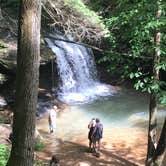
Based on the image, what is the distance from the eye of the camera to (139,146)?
52.7ft

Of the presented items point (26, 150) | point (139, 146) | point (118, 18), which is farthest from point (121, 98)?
point (26, 150)

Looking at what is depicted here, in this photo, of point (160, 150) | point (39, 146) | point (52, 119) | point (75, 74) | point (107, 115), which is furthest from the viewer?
point (75, 74)

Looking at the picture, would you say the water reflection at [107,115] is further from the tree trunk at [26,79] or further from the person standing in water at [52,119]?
the tree trunk at [26,79]

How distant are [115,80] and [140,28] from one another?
1678 centimetres

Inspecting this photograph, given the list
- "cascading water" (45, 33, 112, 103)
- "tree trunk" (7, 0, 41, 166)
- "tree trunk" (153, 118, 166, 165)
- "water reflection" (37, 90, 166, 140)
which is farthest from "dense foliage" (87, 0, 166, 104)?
"cascading water" (45, 33, 112, 103)

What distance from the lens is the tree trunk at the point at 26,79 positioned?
234 inches

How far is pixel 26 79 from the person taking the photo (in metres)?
5.96

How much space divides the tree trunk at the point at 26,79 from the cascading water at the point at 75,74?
638 inches

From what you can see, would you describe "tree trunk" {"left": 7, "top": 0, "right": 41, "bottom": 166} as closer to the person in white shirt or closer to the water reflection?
the person in white shirt

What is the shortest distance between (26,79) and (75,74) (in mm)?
18748

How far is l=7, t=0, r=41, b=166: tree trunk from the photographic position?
5.95 meters

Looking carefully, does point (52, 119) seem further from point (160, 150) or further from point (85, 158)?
point (160, 150)

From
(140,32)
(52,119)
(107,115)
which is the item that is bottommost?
(107,115)

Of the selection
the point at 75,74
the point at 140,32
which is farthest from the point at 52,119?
the point at 75,74
